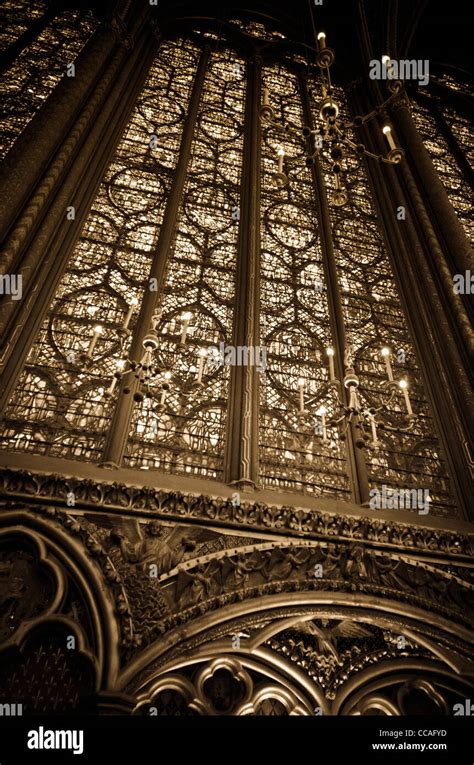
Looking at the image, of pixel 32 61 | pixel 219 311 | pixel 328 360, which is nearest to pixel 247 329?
pixel 219 311

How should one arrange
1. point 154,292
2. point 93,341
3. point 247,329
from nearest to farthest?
1. point 93,341
2. point 247,329
3. point 154,292

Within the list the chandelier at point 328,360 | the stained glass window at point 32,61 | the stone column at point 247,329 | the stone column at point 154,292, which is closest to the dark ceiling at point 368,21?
the stained glass window at point 32,61

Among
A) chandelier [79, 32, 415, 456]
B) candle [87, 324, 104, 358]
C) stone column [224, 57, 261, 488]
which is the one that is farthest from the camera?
stone column [224, 57, 261, 488]

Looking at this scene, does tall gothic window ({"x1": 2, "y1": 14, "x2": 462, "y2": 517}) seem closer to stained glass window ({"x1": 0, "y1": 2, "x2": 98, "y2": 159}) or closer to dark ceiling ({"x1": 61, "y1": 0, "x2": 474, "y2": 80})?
stained glass window ({"x1": 0, "y1": 2, "x2": 98, "y2": 159})

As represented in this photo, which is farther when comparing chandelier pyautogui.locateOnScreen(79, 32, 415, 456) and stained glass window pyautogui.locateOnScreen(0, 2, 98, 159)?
stained glass window pyautogui.locateOnScreen(0, 2, 98, 159)

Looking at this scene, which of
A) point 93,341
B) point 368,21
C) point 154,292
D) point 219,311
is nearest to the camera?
point 93,341

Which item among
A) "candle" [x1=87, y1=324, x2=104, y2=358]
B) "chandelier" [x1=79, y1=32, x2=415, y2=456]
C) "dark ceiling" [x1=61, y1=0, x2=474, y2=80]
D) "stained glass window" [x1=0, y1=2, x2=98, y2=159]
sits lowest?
"candle" [x1=87, y1=324, x2=104, y2=358]

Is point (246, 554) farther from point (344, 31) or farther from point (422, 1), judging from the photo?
point (344, 31)

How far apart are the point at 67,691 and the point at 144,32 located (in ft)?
38.2

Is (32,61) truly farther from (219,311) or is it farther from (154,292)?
(219,311)

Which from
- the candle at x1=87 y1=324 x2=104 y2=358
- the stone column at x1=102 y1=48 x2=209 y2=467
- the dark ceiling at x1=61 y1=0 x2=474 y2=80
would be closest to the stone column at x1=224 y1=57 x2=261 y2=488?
the stone column at x1=102 y1=48 x2=209 y2=467

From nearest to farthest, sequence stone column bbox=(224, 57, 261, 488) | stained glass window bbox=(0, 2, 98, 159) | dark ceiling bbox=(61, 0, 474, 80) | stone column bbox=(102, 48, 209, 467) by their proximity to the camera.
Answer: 1. stone column bbox=(102, 48, 209, 467)
2. stone column bbox=(224, 57, 261, 488)
3. stained glass window bbox=(0, 2, 98, 159)
4. dark ceiling bbox=(61, 0, 474, 80)

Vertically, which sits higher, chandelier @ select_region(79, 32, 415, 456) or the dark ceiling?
the dark ceiling

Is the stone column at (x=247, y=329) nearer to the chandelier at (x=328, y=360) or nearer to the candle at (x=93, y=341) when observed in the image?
the chandelier at (x=328, y=360)
